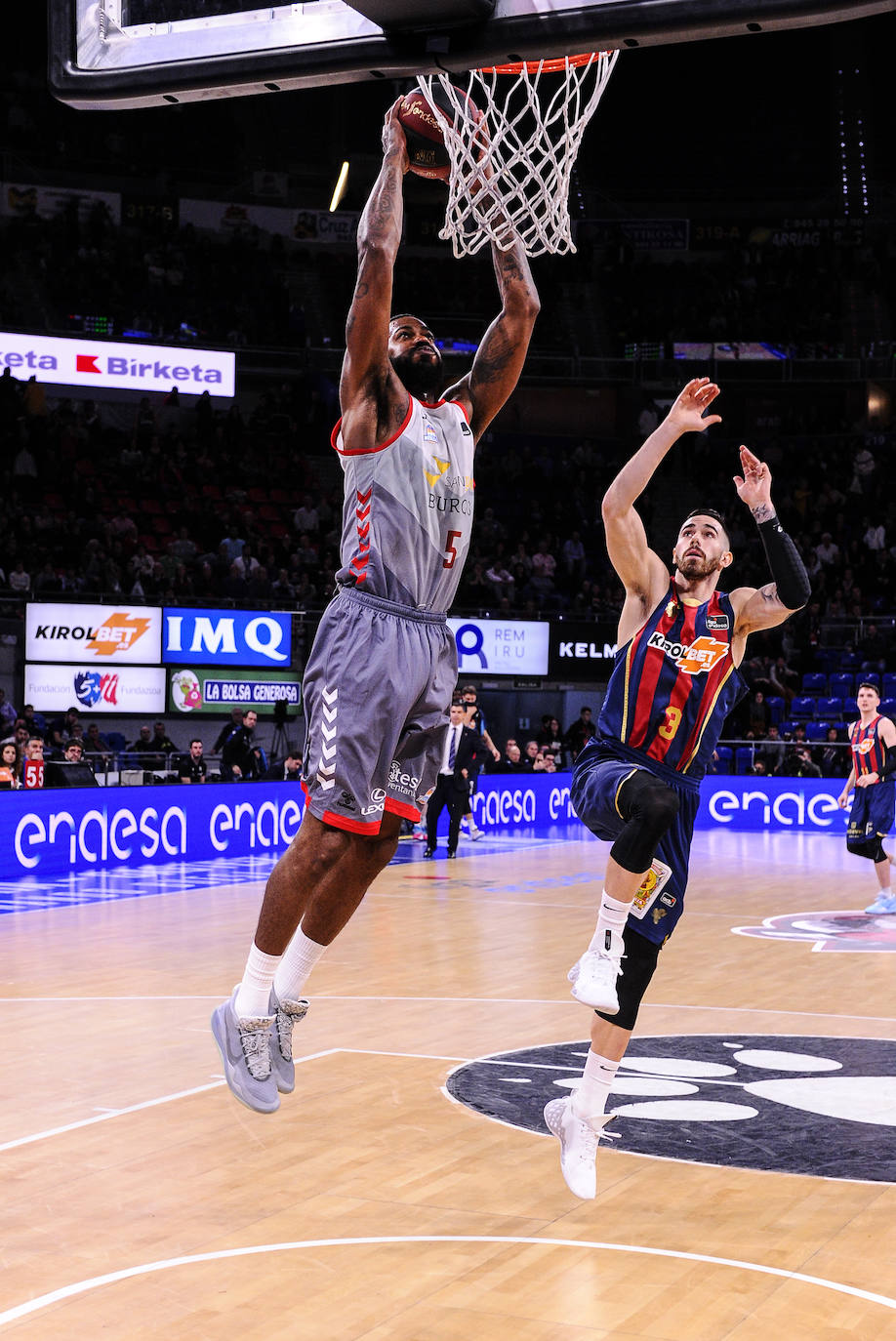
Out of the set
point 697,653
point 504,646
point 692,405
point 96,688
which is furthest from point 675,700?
point 504,646

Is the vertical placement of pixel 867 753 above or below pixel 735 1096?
above

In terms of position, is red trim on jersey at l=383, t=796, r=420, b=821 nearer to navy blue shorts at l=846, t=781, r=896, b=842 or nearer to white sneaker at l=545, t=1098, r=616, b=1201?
white sneaker at l=545, t=1098, r=616, b=1201

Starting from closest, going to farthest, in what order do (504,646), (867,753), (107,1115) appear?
(107,1115), (867,753), (504,646)

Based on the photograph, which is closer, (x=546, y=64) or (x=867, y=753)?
(x=546, y=64)

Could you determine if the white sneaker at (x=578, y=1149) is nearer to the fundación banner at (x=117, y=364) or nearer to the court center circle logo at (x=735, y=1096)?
the court center circle logo at (x=735, y=1096)

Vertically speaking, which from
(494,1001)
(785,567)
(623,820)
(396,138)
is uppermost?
(396,138)

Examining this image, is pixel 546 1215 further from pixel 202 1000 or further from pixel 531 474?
pixel 531 474

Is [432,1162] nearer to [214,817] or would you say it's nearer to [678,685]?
[678,685]

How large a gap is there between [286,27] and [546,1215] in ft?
13.4

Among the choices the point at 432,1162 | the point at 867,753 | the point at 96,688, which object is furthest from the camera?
the point at 96,688

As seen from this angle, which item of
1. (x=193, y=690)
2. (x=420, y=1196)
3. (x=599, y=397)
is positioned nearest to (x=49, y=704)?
(x=193, y=690)

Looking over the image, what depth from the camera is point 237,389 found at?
28594mm

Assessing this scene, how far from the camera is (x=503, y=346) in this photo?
539 centimetres

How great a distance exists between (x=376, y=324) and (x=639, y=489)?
3.90 ft
